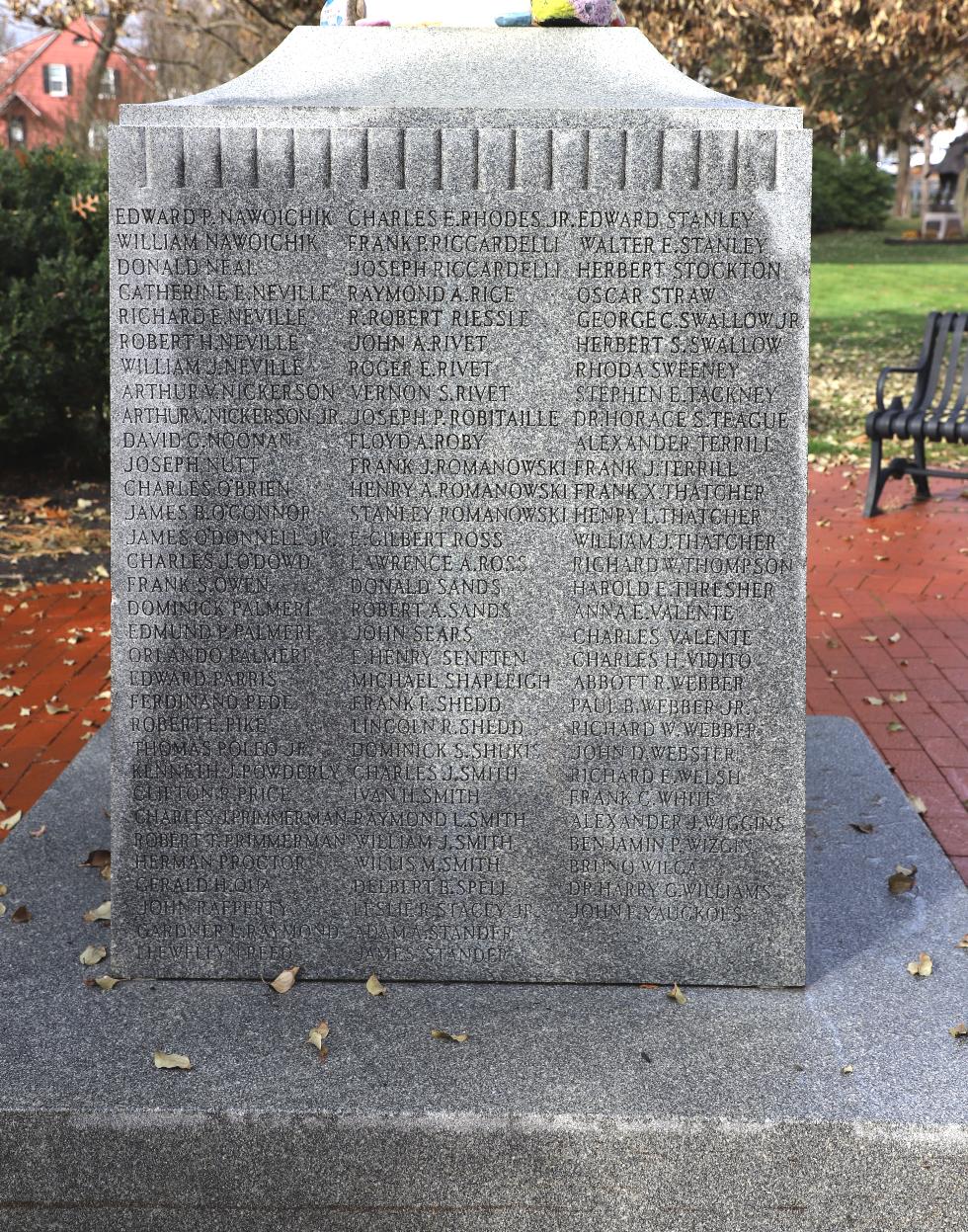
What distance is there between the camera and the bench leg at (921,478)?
8.70 m

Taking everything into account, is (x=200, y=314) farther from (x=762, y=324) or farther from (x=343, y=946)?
(x=343, y=946)

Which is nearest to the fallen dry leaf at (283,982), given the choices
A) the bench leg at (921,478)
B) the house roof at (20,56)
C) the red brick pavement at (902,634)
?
the red brick pavement at (902,634)

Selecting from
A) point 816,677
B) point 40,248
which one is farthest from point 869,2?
point 816,677

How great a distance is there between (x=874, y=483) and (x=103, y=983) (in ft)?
21.6

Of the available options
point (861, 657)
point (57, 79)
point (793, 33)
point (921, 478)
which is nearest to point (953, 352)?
point (921, 478)

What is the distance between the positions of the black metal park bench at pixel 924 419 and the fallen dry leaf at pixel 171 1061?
6.63 m

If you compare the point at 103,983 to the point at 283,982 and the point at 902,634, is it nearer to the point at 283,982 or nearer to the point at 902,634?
the point at 283,982

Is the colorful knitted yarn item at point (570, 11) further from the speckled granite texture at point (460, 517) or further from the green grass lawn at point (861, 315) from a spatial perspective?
the green grass lawn at point (861, 315)

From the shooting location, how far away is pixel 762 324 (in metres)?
2.69

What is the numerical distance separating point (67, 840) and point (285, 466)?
1380 millimetres

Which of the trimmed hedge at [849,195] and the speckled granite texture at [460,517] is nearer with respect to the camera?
the speckled granite texture at [460,517]

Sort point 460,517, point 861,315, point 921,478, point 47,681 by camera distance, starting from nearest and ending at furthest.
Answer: point 460,517 → point 47,681 → point 921,478 → point 861,315

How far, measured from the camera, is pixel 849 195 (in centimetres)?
3225

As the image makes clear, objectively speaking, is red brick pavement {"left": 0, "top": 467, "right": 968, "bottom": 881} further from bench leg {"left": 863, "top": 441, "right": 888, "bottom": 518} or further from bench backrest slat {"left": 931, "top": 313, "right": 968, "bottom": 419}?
bench backrest slat {"left": 931, "top": 313, "right": 968, "bottom": 419}
